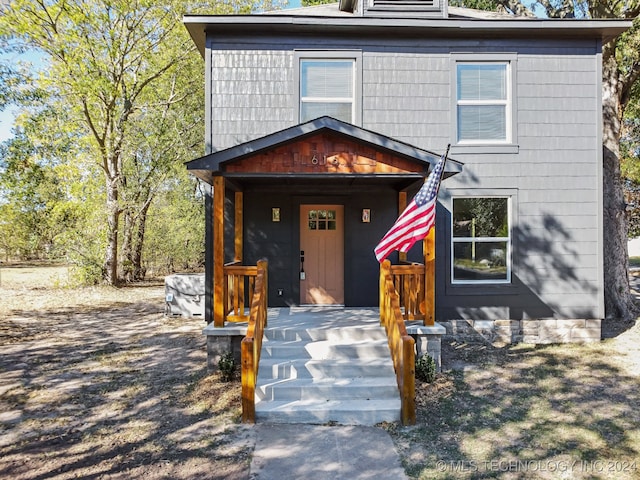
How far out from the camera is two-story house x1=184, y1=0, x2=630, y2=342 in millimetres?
7367

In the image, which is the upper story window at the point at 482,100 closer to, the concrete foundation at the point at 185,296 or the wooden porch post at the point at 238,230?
the wooden porch post at the point at 238,230

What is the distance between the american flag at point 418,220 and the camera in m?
4.76

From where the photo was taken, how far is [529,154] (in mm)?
7516

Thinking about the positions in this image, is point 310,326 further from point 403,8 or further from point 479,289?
point 403,8

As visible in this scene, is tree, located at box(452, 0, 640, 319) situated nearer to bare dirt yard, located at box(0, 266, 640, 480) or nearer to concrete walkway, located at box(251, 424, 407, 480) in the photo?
bare dirt yard, located at box(0, 266, 640, 480)

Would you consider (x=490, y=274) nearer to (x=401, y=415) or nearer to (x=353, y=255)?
(x=353, y=255)

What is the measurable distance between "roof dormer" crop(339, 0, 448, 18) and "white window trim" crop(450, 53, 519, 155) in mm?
1081

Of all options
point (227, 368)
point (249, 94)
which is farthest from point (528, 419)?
A: point (249, 94)

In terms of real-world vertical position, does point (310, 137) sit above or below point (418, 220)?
above

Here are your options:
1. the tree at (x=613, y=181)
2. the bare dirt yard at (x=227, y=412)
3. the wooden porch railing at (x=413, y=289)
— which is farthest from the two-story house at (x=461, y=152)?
the tree at (x=613, y=181)

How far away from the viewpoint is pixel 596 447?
3.83 metres

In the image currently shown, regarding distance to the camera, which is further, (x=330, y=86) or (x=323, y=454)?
(x=330, y=86)

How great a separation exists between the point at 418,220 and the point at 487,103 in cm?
416

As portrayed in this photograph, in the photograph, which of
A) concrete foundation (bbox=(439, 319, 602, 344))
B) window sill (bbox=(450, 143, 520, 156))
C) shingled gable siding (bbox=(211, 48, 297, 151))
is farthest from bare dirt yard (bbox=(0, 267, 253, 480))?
window sill (bbox=(450, 143, 520, 156))
